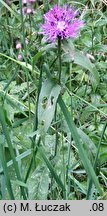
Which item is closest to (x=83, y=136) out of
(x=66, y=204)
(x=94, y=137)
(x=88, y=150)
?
(x=88, y=150)

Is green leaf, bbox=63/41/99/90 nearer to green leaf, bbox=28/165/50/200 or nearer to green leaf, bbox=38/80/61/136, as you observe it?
green leaf, bbox=38/80/61/136

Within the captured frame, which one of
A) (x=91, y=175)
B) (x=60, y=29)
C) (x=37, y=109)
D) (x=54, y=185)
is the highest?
(x=60, y=29)

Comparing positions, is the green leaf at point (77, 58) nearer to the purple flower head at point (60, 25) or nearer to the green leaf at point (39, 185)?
the purple flower head at point (60, 25)

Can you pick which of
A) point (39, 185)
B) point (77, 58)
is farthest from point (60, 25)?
point (39, 185)

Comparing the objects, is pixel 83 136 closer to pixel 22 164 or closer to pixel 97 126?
pixel 22 164

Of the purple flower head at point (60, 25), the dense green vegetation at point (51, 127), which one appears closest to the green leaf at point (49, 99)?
the dense green vegetation at point (51, 127)

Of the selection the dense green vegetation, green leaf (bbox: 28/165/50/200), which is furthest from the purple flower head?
green leaf (bbox: 28/165/50/200)

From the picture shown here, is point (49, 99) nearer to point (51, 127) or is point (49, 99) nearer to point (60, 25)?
point (60, 25)
